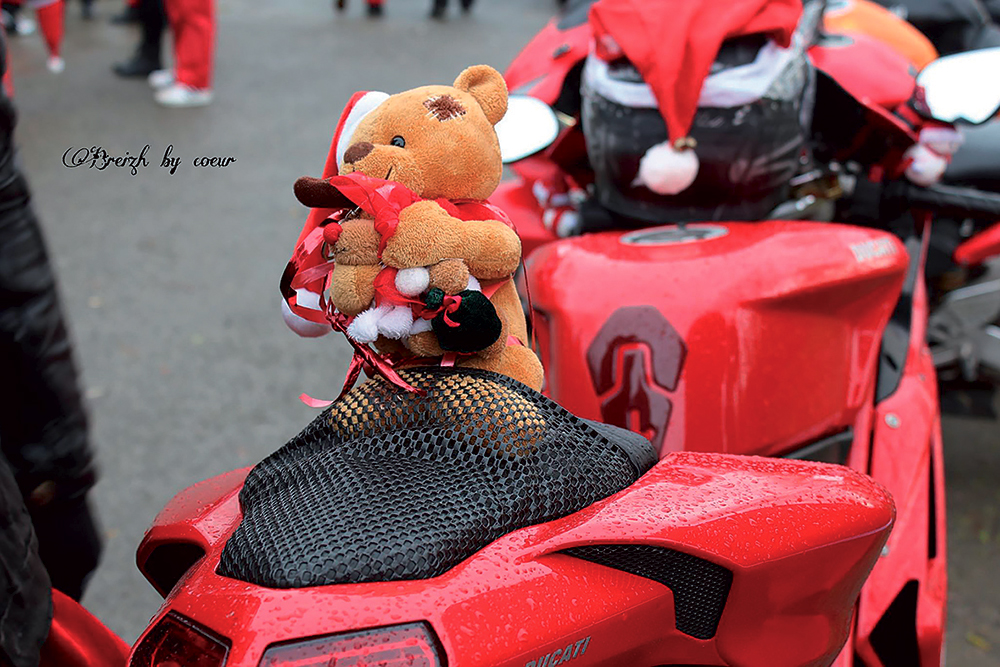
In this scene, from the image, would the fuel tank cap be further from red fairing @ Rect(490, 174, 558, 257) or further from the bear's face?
the bear's face

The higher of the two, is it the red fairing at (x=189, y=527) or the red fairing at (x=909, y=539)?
the red fairing at (x=189, y=527)

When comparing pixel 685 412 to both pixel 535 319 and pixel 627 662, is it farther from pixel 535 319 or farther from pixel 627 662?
pixel 627 662

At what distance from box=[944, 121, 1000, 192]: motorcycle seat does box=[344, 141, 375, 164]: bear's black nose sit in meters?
1.86

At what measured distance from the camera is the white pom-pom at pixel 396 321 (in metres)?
1.16

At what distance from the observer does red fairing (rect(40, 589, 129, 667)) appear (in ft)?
4.19

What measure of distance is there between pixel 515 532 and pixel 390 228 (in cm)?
38

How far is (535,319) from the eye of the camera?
1771 millimetres

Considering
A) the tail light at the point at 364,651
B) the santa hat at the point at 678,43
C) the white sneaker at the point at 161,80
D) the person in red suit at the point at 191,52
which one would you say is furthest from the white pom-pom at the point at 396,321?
the white sneaker at the point at 161,80

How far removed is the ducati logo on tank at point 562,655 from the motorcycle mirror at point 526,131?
1280 mm

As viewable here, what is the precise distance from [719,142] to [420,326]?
944mm

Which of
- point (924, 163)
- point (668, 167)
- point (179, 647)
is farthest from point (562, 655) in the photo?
point (924, 163)

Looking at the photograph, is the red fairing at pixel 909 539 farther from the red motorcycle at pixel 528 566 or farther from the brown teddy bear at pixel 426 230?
the brown teddy bear at pixel 426 230

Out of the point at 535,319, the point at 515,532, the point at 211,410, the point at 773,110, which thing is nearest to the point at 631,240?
the point at 535,319

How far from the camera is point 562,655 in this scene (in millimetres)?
957
